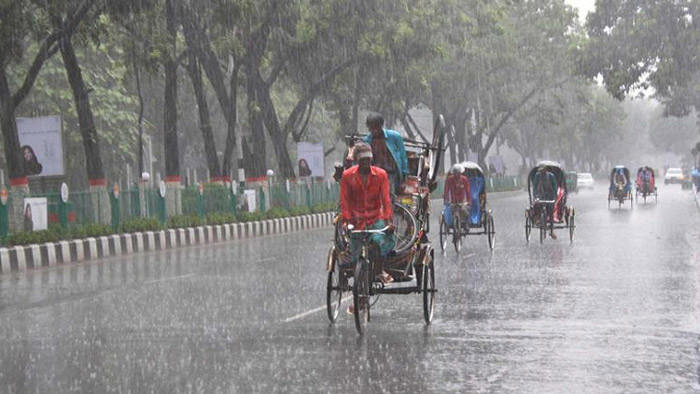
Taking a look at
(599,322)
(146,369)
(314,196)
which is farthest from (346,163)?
(314,196)

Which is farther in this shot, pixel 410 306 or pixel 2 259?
pixel 2 259

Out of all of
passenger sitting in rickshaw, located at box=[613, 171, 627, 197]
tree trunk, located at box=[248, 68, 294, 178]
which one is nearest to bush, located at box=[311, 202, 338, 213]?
tree trunk, located at box=[248, 68, 294, 178]

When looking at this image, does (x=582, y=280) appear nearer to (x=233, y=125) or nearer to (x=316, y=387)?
(x=316, y=387)

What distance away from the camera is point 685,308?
39.0 feet

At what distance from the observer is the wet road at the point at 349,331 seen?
7.88 meters

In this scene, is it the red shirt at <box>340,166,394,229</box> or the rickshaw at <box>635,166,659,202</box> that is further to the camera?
the rickshaw at <box>635,166,659,202</box>

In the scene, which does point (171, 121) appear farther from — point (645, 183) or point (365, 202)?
point (645, 183)

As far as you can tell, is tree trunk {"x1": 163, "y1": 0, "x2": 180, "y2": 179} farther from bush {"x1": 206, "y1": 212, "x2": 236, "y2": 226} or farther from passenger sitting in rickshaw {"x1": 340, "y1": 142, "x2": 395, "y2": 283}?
passenger sitting in rickshaw {"x1": 340, "y1": 142, "x2": 395, "y2": 283}

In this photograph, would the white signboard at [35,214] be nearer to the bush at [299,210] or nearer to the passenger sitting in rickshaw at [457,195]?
the passenger sitting in rickshaw at [457,195]

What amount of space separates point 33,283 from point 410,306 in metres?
6.75

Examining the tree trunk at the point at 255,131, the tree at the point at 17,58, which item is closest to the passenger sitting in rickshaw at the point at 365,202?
the tree at the point at 17,58

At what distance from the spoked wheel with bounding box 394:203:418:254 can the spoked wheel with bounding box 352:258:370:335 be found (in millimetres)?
833

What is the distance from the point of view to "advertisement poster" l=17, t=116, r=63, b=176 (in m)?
25.7

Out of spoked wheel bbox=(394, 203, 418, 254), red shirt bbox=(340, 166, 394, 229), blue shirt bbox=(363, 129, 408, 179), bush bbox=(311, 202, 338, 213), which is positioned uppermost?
blue shirt bbox=(363, 129, 408, 179)
